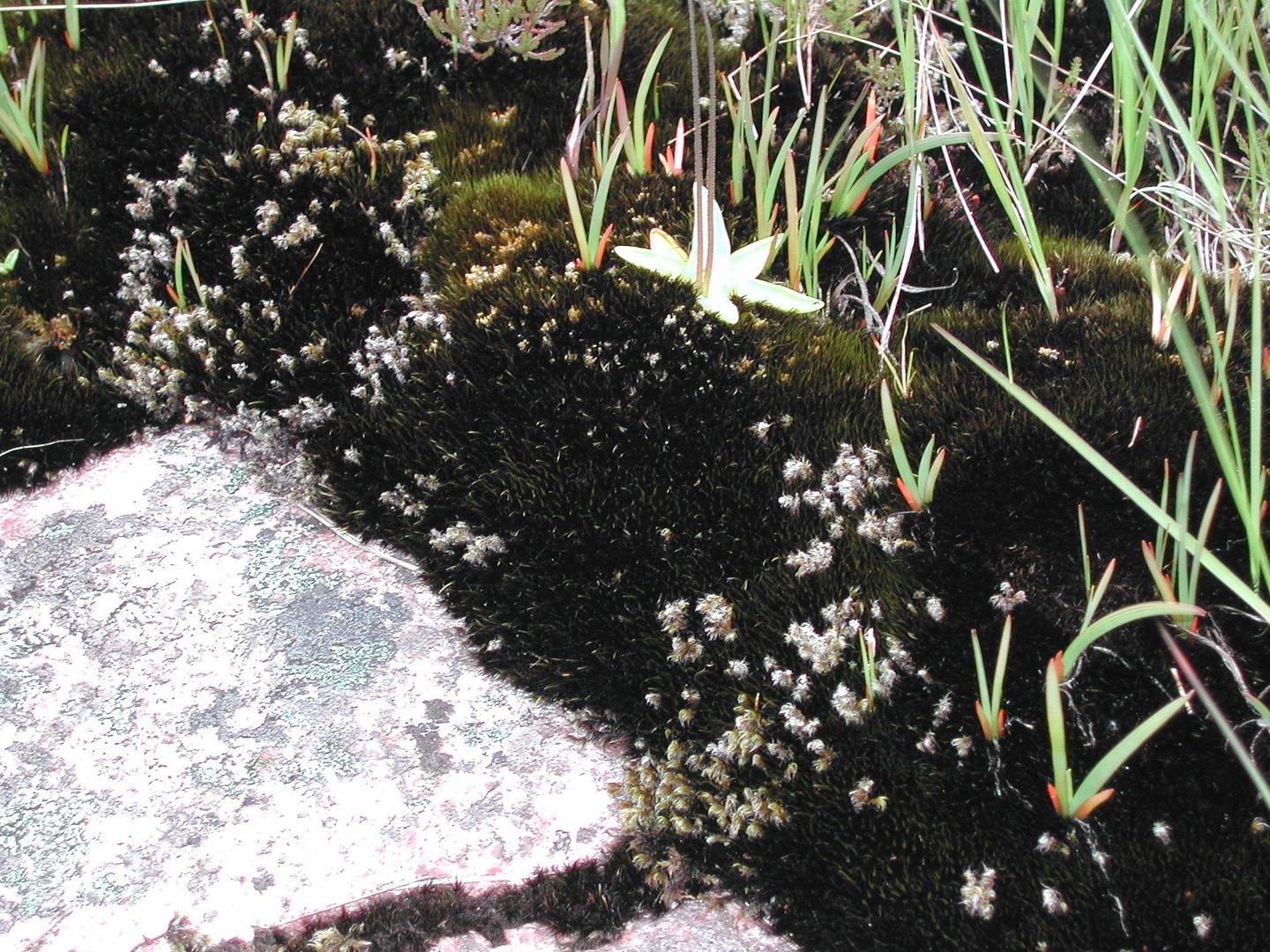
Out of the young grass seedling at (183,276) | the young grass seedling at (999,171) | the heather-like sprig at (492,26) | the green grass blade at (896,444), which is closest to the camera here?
the green grass blade at (896,444)

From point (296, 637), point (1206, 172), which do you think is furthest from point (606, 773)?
point (1206, 172)

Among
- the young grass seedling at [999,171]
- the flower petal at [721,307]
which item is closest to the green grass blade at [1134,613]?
the young grass seedling at [999,171]

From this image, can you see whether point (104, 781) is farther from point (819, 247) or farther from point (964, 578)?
point (819, 247)

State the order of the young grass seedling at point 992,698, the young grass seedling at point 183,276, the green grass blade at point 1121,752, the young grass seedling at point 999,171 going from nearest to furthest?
1. the green grass blade at point 1121,752
2. the young grass seedling at point 992,698
3. the young grass seedling at point 999,171
4. the young grass seedling at point 183,276

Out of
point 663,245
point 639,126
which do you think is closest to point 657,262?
point 663,245

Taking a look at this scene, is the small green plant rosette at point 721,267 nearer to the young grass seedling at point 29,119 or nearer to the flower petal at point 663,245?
the flower petal at point 663,245

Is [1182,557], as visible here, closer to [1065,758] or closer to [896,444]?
[1065,758]

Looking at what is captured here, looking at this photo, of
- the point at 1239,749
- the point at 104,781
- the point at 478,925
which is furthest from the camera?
the point at 104,781
